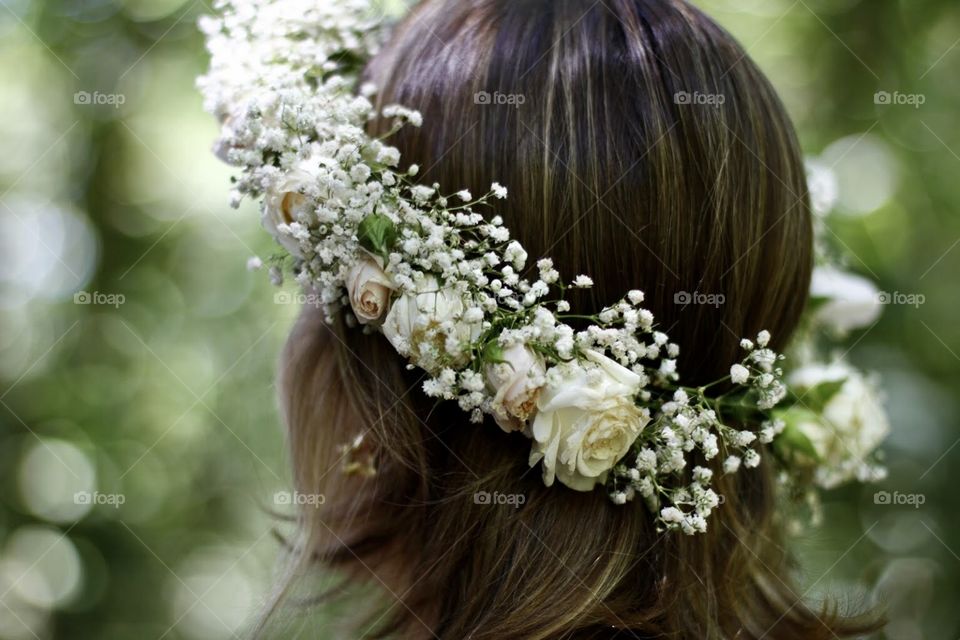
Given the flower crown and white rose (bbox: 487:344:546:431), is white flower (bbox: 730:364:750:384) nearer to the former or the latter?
the flower crown

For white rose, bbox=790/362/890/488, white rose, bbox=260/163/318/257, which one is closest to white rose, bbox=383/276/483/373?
white rose, bbox=260/163/318/257

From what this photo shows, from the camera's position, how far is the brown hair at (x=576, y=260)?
80cm

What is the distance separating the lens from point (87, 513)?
2.45m

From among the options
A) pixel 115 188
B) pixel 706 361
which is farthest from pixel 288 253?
pixel 115 188

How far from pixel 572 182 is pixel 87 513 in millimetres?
2194

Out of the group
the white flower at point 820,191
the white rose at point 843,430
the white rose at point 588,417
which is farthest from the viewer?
the white flower at point 820,191

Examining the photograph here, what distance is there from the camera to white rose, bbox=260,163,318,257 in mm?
831

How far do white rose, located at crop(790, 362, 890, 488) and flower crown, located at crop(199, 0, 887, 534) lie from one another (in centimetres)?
30

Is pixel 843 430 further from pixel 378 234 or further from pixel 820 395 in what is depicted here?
pixel 378 234

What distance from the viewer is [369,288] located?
810 mm

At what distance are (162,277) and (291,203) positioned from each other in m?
1.89

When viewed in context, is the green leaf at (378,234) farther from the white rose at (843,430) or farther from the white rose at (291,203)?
the white rose at (843,430)

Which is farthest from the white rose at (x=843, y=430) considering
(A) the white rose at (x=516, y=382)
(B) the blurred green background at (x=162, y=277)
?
(B) the blurred green background at (x=162, y=277)

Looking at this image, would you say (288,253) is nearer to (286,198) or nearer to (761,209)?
(286,198)
